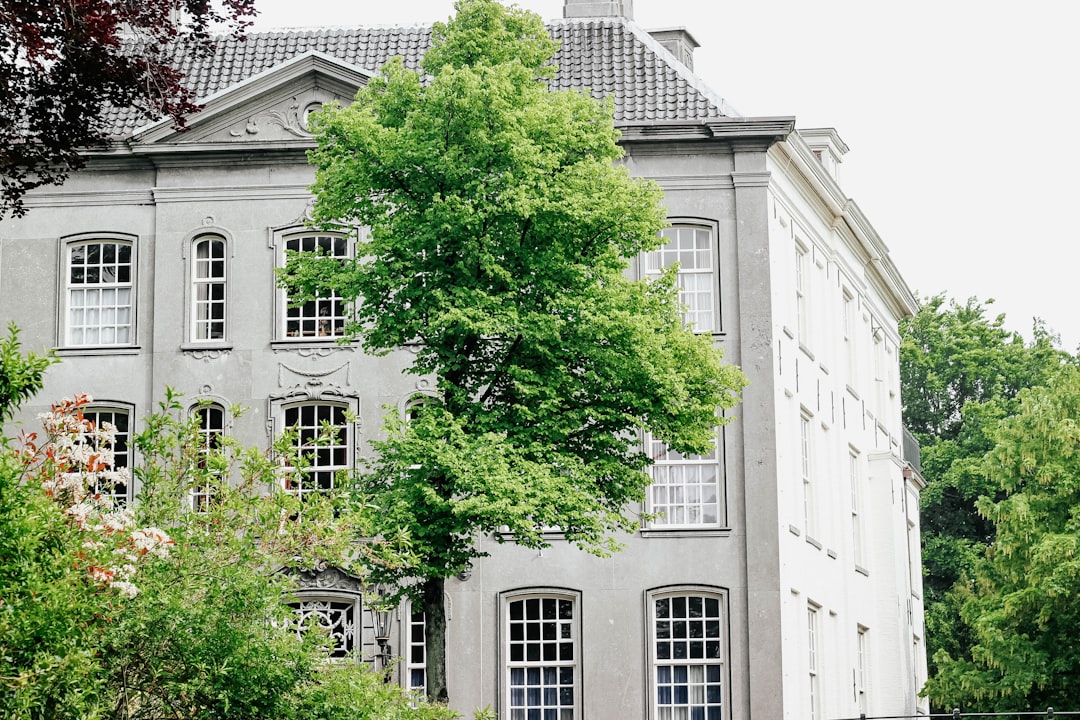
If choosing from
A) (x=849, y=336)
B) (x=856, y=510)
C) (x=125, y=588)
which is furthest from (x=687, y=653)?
(x=125, y=588)

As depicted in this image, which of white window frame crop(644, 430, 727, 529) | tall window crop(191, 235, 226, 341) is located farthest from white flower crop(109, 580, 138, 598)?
tall window crop(191, 235, 226, 341)

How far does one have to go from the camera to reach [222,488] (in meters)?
16.3

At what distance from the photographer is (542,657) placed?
98.7 ft

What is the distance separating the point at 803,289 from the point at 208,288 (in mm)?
10924

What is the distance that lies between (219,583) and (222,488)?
139 cm

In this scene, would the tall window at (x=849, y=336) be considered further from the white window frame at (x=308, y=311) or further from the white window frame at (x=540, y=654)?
the white window frame at (x=308, y=311)

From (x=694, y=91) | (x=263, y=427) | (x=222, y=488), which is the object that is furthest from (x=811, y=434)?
(x=222, y=488)

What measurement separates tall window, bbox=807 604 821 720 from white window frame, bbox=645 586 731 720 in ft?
10.3

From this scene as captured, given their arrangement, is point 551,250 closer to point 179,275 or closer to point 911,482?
point 179,275

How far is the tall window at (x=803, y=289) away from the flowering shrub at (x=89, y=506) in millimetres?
20185

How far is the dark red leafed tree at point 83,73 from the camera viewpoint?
1585 cm

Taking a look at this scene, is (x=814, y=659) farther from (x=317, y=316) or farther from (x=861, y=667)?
(x=317, y=316)

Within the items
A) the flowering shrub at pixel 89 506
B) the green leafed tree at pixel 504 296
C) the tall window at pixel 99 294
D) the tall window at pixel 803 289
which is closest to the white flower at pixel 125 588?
the flowering shrub at pixel 89 506

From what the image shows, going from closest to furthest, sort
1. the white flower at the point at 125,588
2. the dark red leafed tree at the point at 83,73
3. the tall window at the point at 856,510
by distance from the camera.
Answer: the white flower at the point at 125,588 < the dark red leafed tree at the point at 83,73 < the tall window at the point at 856,510
